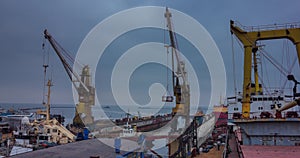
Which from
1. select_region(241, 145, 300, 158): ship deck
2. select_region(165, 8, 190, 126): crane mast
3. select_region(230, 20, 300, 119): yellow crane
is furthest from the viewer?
select_region(165, 8, 190, 126): crane mast

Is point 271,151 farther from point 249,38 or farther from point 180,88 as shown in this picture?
point 180,88

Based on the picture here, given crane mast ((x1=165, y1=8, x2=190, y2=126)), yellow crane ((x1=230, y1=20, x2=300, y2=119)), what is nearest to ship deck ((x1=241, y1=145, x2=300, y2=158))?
yellow crane ((x1=230, y1=20, x2=300, y2=119))

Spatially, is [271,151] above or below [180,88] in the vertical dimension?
below

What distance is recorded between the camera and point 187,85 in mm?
42781

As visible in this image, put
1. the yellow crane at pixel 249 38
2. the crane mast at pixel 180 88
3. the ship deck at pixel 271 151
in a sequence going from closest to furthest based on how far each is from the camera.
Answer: the ship deck at pixel 271 151 < the yellow crane at pixel 249 38 < the crane mast at pixel 180 88

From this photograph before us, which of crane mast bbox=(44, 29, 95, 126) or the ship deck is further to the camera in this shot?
crane mast bbox=(44, 29, 95, 126)

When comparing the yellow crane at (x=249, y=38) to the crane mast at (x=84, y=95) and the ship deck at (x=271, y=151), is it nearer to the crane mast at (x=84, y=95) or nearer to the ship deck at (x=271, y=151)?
the ship deck at (x=271, y=151)

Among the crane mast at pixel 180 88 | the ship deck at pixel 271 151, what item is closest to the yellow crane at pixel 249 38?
the ship deck at pixel 271 151

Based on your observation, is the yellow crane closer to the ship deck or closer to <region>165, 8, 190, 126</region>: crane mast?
the ship deck

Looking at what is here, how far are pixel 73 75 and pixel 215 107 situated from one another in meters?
34.8

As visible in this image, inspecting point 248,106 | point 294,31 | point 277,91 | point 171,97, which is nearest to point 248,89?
point 248,106

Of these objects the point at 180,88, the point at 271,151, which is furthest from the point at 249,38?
the point at 180,88

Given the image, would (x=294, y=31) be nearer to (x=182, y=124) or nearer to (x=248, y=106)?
(x=248, y=106)

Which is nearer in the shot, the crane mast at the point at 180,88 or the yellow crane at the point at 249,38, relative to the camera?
the yellow crane at the point at 249,38
